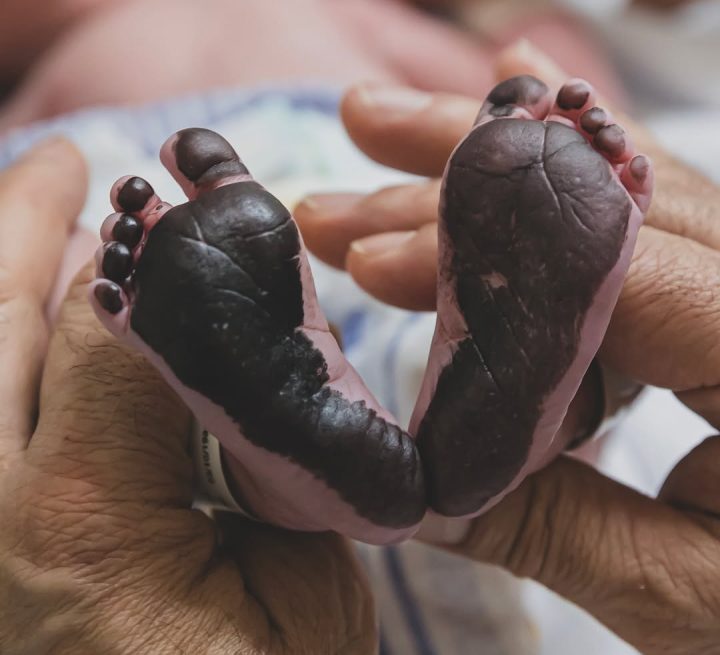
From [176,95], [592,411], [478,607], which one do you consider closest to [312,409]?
[592,411]

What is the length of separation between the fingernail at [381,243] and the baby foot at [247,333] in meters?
0.22

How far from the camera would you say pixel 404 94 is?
0.82 m

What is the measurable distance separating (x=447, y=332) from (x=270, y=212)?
15 centimetres

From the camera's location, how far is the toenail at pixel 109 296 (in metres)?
0.44

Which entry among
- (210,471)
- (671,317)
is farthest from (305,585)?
(671,317)

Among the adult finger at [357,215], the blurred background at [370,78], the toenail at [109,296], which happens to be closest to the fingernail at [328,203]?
the adult finger at [357,215]

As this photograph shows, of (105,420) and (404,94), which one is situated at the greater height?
(404,94)

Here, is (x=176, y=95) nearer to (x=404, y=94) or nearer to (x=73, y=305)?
(x=404, y=94)

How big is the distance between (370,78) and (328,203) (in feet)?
1.99

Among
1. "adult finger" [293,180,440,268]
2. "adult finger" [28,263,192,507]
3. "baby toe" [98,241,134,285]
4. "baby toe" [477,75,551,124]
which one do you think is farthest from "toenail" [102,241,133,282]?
"adult finger" [293,180,440,268]

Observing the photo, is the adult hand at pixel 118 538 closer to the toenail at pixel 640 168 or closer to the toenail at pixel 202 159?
the toenail at pixel 202 159

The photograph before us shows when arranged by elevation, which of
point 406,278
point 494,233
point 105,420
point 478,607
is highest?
point 494,233

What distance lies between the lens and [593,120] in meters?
0.51

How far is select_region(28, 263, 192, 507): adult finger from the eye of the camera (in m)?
0.53
